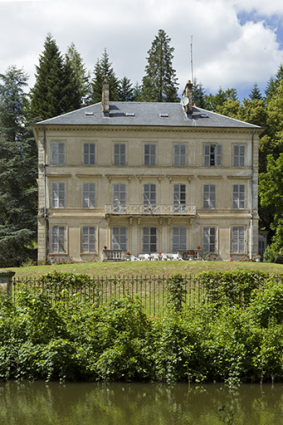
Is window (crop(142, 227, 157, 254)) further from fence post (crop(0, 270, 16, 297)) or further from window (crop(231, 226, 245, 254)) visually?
fence post (crop(0, 270, 16, 297))

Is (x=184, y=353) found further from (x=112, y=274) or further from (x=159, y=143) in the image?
(x=159, y=143)

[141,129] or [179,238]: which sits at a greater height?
[141,129]

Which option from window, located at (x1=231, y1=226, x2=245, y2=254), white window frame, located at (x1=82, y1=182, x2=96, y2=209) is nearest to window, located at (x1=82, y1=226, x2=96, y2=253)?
white window frame, located at (x1=82, y1=182, x2=96, y2=209)

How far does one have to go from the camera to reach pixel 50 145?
29703mm

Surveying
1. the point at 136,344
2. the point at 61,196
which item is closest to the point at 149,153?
the point at 61,196

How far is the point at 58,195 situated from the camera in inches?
1164

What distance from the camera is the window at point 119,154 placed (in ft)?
98.3

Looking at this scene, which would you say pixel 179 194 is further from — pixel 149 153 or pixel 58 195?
pixel 58 195

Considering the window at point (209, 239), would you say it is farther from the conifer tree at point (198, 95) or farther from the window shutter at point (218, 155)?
the conifer tree at point (198, 95)

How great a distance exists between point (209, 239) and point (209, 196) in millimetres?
2620

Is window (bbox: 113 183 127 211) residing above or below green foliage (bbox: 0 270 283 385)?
above

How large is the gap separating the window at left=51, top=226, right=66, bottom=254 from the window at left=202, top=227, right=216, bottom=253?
27.5 ft

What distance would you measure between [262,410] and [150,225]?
→ 20.9m

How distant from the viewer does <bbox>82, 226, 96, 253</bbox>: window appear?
29.3m
